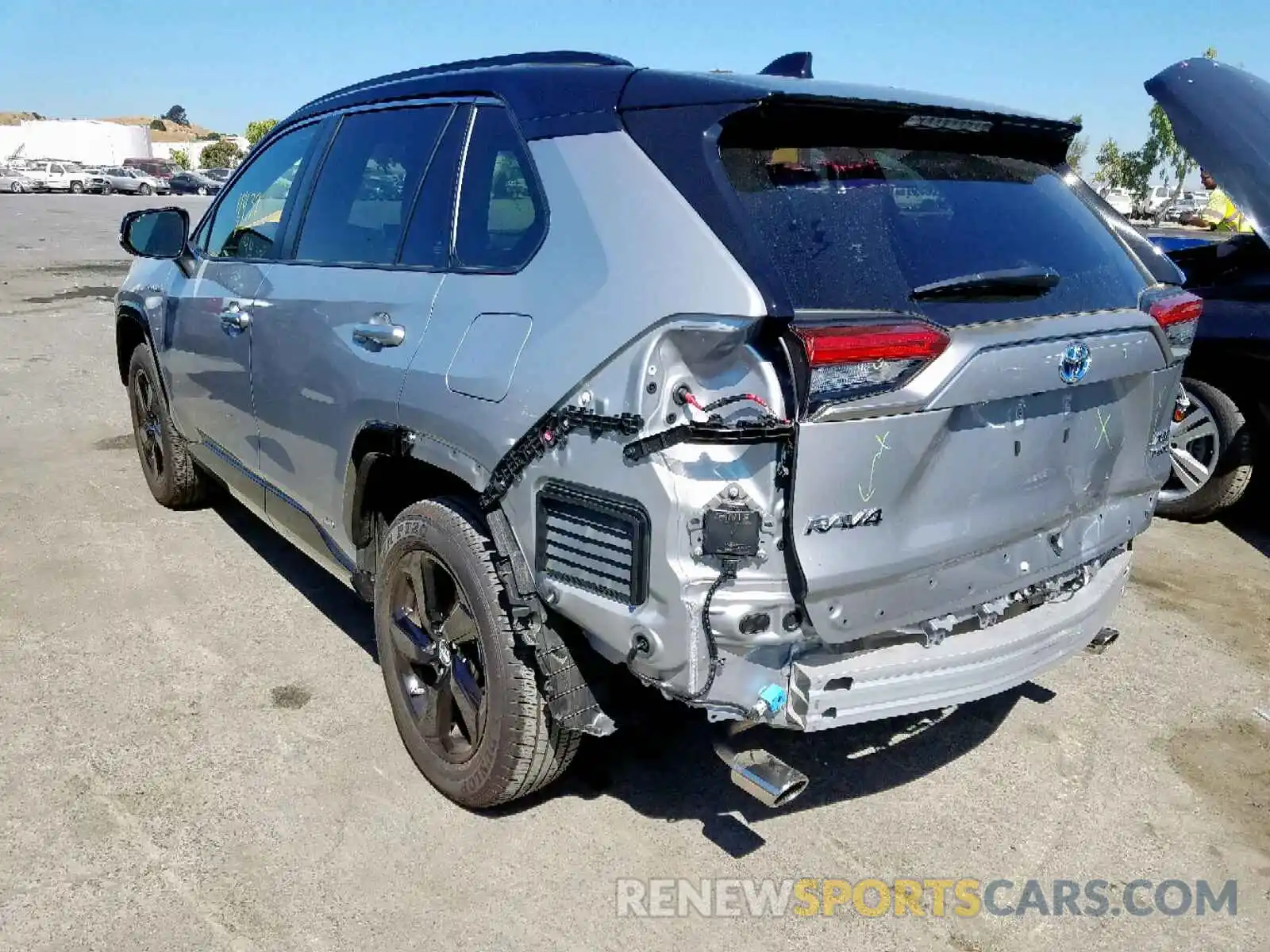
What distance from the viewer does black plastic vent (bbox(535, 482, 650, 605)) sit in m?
2.18

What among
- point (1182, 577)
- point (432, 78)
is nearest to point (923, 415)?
point (432, 78)

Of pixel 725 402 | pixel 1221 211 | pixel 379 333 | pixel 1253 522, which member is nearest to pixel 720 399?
pixel 725 402

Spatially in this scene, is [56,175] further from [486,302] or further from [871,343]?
A: [871,343]

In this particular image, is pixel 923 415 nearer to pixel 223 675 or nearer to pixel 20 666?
→ pixel 223 675

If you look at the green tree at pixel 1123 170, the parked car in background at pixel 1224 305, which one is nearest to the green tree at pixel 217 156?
the green tree at pixel 1123 170

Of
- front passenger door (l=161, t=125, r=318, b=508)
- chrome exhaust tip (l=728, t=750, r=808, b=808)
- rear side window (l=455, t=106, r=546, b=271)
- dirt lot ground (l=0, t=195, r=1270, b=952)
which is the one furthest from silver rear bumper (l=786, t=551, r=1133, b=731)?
front passenger door (l=161, t=125, r=318, b=508)

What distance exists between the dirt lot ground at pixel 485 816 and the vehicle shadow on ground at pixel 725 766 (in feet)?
0.03

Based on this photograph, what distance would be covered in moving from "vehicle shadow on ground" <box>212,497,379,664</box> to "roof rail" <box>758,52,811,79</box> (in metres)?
2.36

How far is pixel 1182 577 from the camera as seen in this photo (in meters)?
4.95

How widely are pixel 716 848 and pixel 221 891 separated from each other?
50.7 inches

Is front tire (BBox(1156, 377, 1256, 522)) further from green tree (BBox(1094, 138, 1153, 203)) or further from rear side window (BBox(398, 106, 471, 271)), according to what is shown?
green tree (BBox(1094, 138, 1153, 203))

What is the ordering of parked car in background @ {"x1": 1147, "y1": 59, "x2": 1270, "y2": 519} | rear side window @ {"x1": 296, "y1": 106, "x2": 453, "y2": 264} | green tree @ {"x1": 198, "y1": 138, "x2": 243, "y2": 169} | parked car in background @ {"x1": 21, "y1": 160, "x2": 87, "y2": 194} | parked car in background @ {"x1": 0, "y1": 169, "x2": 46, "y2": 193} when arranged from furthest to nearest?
green tree @ {"x1": 198, "y1": 138, "x2": 243, "y2": 169} < parked car in background @ {"x1": 21, "y1": 160, "x2": 87, "y2": 194} < parked car in background @ {"x1": 0, "y1": 169, "x2": 46, "y2": 193} < parked car in background @ {"x1": 1147, "y1": 59, "x2": 1270, "y2": 519} < rear side window @ {"x1": 296, "y1": 106, "x2": 453, "y2": 264}

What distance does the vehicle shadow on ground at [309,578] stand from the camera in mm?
4086

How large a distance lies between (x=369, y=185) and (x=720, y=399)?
1.77 metres
